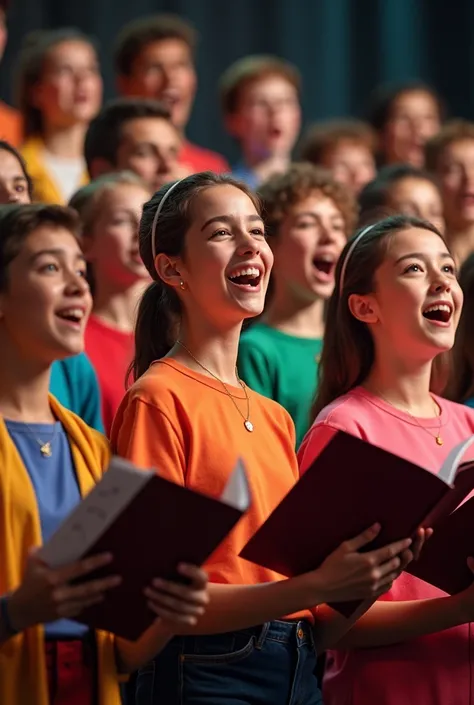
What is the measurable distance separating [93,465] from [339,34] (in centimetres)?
422

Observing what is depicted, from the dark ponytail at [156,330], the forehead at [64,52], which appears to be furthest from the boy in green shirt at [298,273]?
the forehead at [64,52]

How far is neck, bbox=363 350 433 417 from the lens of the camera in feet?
8.09

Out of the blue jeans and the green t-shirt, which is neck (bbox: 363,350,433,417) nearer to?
the green t-shirt

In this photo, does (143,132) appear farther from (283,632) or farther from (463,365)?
(283,632)

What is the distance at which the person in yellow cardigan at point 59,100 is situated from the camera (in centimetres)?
415

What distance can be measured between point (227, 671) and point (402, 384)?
2.28ft

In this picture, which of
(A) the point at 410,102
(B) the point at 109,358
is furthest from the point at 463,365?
(A) the point at 410,102

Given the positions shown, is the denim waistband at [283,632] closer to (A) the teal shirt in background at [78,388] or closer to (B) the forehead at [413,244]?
(A) the teal shirt in background at [78,388]

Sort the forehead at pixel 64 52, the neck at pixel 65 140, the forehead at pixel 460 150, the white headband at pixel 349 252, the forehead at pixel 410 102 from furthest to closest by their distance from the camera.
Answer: the forehead at pixel 410 102 < the forehead at pixel 64 52 < the neck at pixel 65 140 < the forehead at pixel 460 150 < the white headband at pixel 349 252

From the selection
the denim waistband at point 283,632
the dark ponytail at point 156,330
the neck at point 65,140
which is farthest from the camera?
the neck at point 65,140

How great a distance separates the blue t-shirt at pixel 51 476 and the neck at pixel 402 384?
69 cm

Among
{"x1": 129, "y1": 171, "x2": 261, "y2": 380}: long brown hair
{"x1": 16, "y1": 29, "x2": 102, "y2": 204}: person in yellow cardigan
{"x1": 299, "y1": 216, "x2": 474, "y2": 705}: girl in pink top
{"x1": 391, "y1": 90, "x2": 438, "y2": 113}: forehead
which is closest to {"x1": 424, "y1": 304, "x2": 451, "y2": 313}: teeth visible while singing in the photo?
{"x1": 299, "y1": 216, "x2": 474, "y2": 705}: girl in pink top

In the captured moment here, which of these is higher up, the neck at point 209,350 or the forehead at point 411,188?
the neck at point 209,350

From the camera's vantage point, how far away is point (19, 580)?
1852 millimetres
